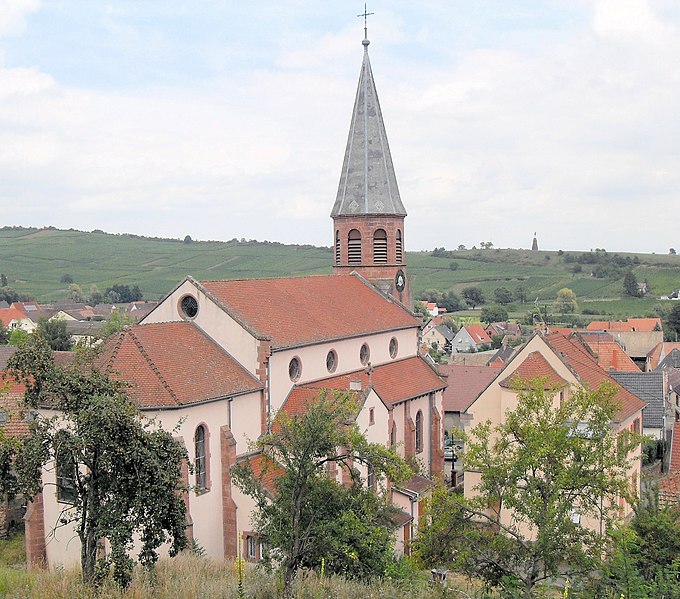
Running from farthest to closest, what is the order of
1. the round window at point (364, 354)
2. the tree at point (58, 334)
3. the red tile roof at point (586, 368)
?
1. the tree at point (58, 334)
2. the round window at point (364, 354)
3. the red tile roof at point (586, 368)

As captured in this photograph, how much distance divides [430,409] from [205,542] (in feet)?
55.1

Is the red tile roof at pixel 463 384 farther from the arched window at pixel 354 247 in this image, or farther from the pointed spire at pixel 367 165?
the pointed spire at pixel 367 165

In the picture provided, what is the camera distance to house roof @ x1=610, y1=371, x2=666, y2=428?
43406 mm

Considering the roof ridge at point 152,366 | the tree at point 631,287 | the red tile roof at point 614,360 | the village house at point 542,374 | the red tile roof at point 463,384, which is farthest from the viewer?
the tree at point 631,287

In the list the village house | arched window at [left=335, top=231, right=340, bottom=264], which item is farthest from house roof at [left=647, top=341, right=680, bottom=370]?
the village house

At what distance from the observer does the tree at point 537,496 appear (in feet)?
53.5

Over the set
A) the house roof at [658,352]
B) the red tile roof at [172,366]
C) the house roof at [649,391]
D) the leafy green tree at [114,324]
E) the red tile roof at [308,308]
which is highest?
the red tile roof at [308,308]

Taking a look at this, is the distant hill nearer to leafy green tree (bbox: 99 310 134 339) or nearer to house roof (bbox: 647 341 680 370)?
house roof (bbox: 647 341 680 370)

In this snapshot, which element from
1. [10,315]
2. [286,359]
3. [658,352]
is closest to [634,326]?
[658,352]

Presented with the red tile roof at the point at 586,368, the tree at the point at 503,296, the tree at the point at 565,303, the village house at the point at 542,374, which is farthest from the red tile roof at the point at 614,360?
the tree at the point at 503,296

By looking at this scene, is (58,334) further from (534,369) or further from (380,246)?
(534,369)

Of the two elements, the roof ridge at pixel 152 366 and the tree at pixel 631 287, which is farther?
the tree at pixel 631 287

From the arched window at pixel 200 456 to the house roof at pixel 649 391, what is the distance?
90.0 ft

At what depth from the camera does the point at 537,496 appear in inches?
655
